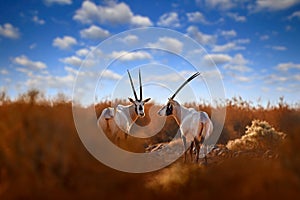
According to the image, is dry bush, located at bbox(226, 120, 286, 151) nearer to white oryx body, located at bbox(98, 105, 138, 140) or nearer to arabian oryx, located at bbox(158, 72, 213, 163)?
arabian oryx, located at bbox(158, 72, 213, 163)

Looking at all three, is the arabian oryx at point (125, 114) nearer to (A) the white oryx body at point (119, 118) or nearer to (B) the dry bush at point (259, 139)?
(A) the white oryx body at point (119, 118)

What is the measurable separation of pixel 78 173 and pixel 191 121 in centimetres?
230

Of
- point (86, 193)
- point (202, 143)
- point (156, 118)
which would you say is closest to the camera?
point (86, 193)

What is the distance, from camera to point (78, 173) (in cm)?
341

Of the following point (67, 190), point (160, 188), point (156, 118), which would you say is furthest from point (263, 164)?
point (156, 118)

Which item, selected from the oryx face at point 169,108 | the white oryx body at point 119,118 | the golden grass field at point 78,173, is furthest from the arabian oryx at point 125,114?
the golden grass field at point 78,173

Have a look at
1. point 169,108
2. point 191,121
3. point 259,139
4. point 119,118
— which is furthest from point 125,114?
point 259,139

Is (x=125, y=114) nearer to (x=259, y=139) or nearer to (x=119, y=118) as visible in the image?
(x=119, y=118)

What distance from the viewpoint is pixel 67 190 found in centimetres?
333

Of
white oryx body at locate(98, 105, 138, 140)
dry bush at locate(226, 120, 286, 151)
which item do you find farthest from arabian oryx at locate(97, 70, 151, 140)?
dry bush at locate(226, 120, 286, 151)

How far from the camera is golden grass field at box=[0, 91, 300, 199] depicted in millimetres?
3342

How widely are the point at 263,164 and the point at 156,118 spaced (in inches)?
119

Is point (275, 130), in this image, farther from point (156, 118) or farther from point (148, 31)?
point (148, 31)

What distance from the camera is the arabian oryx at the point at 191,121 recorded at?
5.23 m
